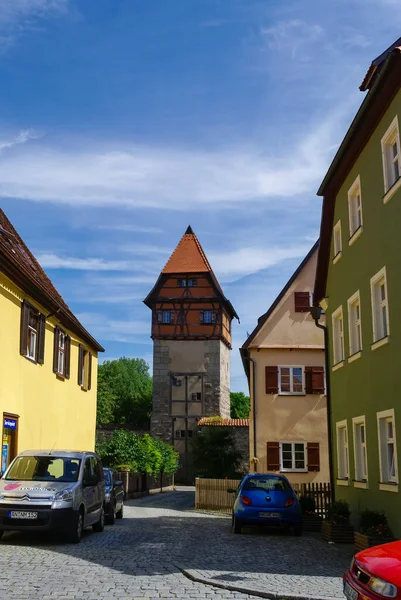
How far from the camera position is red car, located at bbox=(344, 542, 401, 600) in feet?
19.0

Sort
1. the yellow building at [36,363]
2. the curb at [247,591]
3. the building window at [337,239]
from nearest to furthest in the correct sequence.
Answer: the curb at [247,591]
the yellow building at [36,363]
the building window at [337,239]

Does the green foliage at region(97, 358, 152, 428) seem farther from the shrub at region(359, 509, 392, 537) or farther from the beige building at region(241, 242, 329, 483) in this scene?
the shrub at region(359, 509, 392, 537)

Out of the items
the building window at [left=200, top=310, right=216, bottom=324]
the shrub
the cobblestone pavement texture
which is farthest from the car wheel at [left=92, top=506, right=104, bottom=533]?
the building window at [left=200, top=310, right=216, bottom=324]

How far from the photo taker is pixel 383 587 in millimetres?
5855

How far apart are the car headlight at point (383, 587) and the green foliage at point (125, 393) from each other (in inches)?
2733

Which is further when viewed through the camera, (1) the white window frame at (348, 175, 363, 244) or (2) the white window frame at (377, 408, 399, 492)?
(1) the white window frame at (348, 175, 363, 244)

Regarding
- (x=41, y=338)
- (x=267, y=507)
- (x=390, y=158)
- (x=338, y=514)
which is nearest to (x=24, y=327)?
(x=41, y=338)

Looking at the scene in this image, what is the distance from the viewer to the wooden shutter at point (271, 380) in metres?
31.0

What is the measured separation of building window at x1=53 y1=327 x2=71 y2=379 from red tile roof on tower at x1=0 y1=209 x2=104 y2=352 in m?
0.46

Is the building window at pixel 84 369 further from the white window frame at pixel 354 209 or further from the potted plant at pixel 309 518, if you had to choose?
the white window frame at pixel 354 209

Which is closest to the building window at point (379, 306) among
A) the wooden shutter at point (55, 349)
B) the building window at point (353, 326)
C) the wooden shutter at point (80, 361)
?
the building window at point (353, 326)

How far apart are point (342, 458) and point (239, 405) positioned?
7176 cm

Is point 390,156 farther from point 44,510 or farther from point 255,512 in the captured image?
point 44,510

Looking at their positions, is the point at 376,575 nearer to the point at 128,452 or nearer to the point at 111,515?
the point at 111,515
